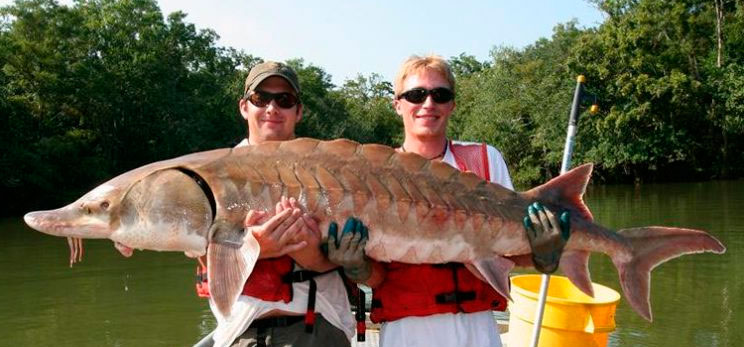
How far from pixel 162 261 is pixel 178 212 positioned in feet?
51.3

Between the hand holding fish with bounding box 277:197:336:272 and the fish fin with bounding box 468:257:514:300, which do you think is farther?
the fish fin with bounding box 468:257:514:300

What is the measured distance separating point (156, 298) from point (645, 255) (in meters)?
11.8

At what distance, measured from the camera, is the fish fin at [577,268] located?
3693 millimetres

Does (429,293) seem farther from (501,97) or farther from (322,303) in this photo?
(501,97)

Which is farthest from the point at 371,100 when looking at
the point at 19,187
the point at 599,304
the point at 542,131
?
the point at 599,304

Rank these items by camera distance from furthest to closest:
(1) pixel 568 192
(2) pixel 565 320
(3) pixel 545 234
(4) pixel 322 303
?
(2) pixel 565 320
(1) pixel 568 192
(4) pixel 322 303
(3) pixel 545 234

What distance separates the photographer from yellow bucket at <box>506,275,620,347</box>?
5.69 metres

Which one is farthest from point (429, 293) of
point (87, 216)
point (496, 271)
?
point (87, 216)

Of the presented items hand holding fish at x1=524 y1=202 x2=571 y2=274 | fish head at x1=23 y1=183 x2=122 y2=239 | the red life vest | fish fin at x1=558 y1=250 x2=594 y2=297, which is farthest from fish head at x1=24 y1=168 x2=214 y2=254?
fish fin at x1=558 y1=250 x2=594 y2=297

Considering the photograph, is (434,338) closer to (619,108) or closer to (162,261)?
(162,261)

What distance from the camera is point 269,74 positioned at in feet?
12.9

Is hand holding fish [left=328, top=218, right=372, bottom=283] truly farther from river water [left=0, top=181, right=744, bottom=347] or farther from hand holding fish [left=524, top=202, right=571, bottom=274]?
river water [left=0, top=181, right=744, bottom=347]

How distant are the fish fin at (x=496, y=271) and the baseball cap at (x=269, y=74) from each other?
4.78 ft

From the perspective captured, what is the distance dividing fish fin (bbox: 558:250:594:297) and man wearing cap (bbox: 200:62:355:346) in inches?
46.7
